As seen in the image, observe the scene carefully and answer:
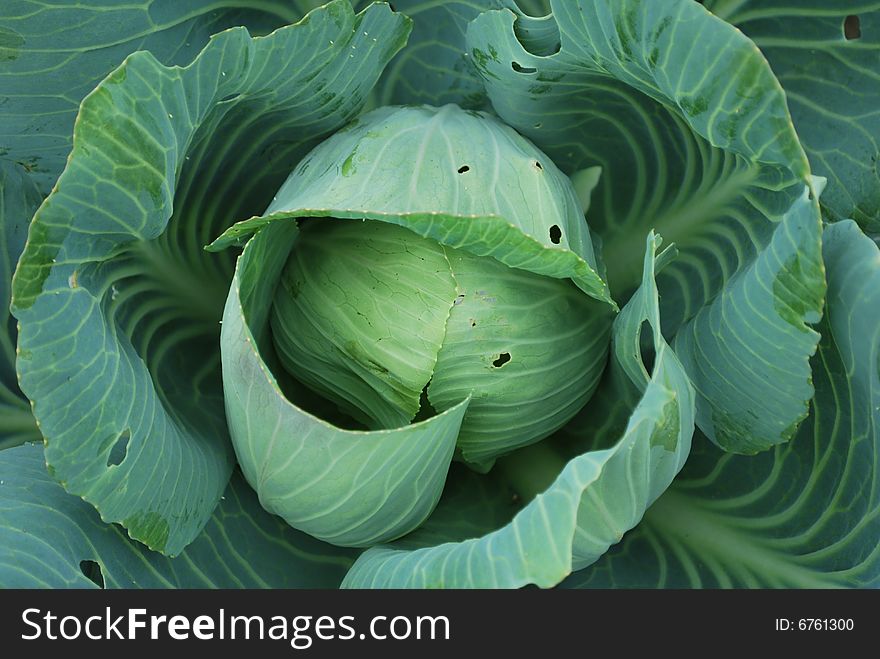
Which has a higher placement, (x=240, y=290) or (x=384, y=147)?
(x=384, y=147)

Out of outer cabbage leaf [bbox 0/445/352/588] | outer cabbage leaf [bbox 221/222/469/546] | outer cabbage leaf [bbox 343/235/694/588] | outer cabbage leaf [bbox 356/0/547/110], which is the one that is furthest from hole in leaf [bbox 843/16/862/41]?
outer cabbage leaf [bbox 0/445/352/588]

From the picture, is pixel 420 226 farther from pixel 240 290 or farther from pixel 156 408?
pixel 156 408

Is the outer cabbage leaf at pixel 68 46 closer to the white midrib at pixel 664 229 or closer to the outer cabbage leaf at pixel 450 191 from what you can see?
the outer cabbage leaf at pixel 450 191

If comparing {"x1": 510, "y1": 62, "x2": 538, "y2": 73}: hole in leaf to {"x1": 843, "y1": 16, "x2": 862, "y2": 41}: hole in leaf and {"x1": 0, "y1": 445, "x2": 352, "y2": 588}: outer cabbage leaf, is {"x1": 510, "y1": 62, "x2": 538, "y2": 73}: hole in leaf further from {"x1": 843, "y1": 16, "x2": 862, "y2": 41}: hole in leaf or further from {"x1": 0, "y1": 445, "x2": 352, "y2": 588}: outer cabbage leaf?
{"x1": 0, "y1": 445, "x2": 352, "y2": 588}: outer cabbage leaf

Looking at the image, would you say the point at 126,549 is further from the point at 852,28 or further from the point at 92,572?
the point at 852,28
